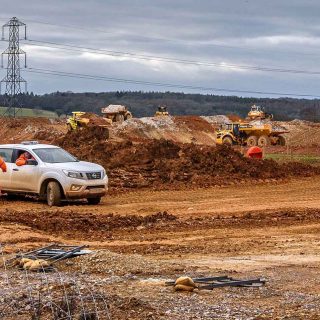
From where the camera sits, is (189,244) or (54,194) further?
(54,194)

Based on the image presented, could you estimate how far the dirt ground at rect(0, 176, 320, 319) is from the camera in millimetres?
10797

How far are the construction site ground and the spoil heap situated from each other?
0.05m

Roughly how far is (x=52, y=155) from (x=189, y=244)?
29.3ft

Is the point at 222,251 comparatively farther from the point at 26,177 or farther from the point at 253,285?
→ the point at 26,177

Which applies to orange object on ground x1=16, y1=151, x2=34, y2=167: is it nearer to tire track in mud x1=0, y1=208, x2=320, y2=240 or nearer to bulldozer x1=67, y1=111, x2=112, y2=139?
tire track in mud x1=0, y1=208, x2=320, y2=240

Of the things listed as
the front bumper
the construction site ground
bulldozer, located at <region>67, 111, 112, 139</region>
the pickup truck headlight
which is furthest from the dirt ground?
bulldozer, located at <region>67, 111, 112, 139</region>

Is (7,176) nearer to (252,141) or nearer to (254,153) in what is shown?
(254,153)

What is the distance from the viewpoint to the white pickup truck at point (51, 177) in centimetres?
2375

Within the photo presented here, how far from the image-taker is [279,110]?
15725cm

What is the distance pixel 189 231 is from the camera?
18984 millimetres

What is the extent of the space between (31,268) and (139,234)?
5.95 m

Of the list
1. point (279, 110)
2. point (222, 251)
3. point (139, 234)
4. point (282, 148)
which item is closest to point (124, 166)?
point (139, 234)

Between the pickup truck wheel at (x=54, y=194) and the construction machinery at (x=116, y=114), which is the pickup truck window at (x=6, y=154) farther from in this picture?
the construction machinery at (x=116, y=114)

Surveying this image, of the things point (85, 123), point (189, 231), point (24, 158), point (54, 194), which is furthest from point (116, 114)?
point (189, 231)
